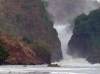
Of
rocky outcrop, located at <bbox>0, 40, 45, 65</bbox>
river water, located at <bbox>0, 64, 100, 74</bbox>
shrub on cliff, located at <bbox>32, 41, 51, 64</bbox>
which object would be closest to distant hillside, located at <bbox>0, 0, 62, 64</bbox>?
shrub on cliff, located at <bbox>32, 41, 51, 64</bbox>

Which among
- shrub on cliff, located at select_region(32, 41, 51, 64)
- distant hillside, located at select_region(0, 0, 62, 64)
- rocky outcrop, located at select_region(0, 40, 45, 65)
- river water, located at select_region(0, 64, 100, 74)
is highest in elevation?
distant hillside, located at select_region(0, 0, 62, 64)

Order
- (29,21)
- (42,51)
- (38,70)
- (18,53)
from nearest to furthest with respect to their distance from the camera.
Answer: (38,70)
(18,53)
(42,51)
(29,21)

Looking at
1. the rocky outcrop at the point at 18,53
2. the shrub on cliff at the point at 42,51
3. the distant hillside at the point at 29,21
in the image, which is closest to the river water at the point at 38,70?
the rocky outcrop at the point at 18,53

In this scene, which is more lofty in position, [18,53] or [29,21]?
[29,21]

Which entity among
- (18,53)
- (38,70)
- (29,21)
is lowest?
(38,70)

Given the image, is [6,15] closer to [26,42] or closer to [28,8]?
[28,8]

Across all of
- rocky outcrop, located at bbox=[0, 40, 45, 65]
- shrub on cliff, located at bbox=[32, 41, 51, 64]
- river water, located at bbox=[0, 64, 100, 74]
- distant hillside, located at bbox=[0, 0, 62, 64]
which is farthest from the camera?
distant hillside, located at bbox=[0, 0, 62, 64]

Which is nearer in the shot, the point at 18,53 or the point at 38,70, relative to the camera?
the point at 38,70

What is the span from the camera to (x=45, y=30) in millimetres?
191625

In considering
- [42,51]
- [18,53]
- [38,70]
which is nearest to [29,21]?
[42,51]

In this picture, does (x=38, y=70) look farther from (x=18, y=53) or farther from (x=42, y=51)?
(x=42, y=51)

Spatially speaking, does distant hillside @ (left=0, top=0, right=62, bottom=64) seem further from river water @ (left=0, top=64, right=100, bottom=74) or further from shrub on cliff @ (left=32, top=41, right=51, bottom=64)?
river water @ (left=0, top=64, right=100, bottom=74)

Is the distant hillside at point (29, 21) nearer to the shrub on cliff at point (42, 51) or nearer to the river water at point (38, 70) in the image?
the shrub on cliff at point (42, 51)

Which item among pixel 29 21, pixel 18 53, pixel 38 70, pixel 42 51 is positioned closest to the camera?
pixel 38 70
